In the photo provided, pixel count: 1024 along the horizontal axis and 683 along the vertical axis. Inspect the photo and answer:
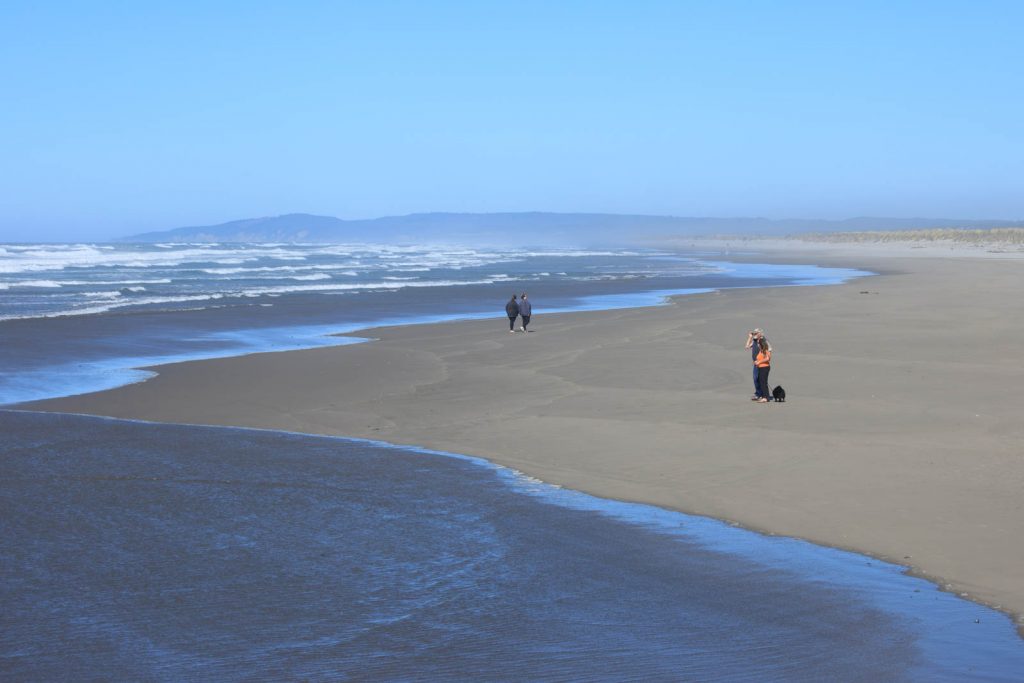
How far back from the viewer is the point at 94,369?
21.8 m

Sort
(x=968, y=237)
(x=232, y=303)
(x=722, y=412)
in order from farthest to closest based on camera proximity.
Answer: (x=968, y=237) < (x=232, y=303) < (x=722, y=412)

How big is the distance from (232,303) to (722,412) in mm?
30241

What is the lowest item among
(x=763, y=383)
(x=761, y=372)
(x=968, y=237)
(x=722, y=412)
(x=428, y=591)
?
(x=428, y=591)

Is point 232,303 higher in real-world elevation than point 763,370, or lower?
lower

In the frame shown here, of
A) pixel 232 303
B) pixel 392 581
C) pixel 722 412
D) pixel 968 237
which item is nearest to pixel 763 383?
pixel 722 412

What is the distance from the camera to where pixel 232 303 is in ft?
138

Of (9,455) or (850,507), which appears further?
(9,455)

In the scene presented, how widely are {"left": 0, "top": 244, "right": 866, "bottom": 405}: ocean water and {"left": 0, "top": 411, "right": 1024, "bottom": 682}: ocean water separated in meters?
8.84

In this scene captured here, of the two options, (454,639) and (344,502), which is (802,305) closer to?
(344,502)

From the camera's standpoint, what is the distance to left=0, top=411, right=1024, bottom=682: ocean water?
6.76 metres

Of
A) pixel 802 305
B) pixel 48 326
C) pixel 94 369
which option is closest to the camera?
pixel 94 369

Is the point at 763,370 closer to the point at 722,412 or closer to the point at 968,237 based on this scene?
the point at 722,412

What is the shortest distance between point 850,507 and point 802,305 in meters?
25.8

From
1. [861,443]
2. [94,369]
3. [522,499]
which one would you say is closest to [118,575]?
[522,499]
